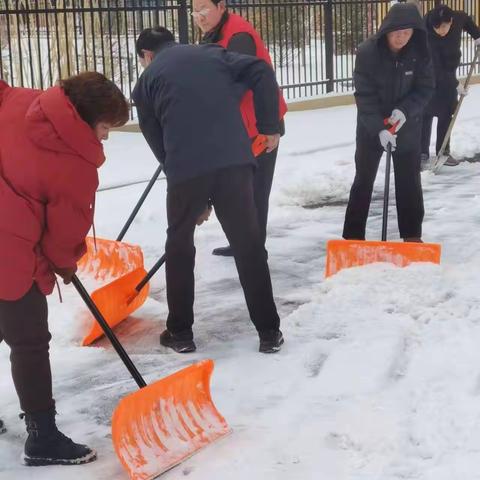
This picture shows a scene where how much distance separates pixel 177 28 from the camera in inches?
504

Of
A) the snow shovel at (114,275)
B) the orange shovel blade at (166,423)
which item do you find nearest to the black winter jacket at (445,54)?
the snow shovel at (114,275)

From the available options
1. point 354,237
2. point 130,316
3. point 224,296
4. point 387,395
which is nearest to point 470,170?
point 354,237

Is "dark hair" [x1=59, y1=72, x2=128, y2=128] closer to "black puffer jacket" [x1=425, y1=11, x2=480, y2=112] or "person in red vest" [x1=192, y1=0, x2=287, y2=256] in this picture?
"person in red vest" [x1=192, y1=0, x2=287, y2=256]

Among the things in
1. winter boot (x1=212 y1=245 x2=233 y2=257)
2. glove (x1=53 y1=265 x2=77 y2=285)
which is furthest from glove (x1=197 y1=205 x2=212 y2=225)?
winter boot (x1=212 y1=245 x2=233 y2=257)

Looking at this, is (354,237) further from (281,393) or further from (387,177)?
(281,393)

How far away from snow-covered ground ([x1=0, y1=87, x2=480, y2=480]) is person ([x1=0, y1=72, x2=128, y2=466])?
56 centimetres

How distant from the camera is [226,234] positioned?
4.46m

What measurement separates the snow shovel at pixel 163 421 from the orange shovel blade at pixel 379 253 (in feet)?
6.85

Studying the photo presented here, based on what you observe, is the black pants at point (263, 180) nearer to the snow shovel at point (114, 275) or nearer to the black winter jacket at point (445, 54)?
the snow shovel at point (114, 275)

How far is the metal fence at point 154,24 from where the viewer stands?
12.0m

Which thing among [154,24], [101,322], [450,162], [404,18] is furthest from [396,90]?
[154,24]

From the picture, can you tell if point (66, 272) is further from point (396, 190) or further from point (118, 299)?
point (396, 190)

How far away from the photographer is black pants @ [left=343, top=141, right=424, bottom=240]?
5924 mm

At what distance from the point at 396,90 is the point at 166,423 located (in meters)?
2.98
